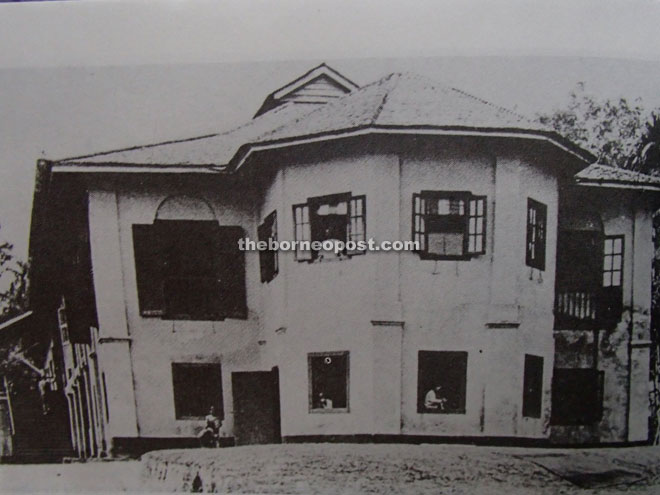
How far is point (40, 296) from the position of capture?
4.18 m

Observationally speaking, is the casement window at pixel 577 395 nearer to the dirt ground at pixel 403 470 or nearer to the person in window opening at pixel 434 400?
the dirt ground at pixel 403 470

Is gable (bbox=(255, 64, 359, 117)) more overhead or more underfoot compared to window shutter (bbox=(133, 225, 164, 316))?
more overhead

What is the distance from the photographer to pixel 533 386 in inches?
161

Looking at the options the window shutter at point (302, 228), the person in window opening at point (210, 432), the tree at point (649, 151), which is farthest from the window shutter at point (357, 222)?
the tree at point (649, 151)

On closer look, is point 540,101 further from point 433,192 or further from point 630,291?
point 630,291

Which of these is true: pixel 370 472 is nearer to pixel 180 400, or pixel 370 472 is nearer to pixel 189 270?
pixel 180 400

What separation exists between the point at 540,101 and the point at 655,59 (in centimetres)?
73

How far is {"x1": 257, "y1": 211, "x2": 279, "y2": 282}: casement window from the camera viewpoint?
4.05 meters

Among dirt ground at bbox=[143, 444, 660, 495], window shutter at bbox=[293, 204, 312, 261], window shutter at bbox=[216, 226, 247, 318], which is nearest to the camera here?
dirt ground at bbox=[143, 444, 660, 495]

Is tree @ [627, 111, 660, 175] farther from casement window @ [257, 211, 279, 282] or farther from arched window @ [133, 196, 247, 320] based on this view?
arched window @ [133, 196, 247, 320]

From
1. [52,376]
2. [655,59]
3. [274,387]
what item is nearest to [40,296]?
[52,376]

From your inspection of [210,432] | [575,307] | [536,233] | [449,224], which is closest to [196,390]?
[210,432]

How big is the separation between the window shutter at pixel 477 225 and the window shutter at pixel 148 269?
6.45ft

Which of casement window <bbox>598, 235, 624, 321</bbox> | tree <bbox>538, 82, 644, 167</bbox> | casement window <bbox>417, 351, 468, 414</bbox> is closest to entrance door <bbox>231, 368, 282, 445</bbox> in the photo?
casement window <bbox>417, 351, 468, 414</bbox>
